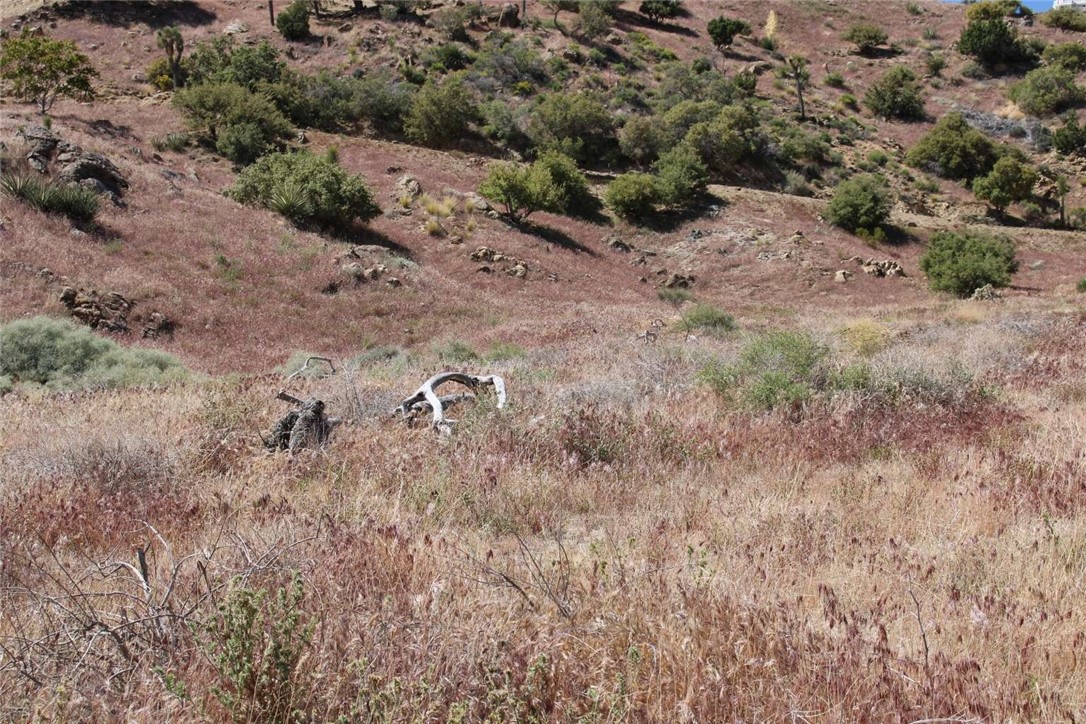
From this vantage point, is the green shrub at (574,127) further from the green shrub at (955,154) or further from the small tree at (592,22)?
the green shrub at (955,154)

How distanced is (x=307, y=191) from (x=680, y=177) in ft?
68.8

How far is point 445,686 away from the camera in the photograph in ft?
6.27

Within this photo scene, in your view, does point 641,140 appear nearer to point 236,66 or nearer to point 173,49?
point 236,66

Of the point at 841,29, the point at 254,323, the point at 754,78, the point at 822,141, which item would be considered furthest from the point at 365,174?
the point at 841,29

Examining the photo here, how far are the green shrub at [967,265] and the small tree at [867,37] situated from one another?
1852 inches

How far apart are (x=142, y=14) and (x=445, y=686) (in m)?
71.4

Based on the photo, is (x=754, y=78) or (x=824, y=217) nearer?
(x=824, y=217)

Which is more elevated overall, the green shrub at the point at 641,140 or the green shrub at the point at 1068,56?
the green shrub at the point at 1068,56

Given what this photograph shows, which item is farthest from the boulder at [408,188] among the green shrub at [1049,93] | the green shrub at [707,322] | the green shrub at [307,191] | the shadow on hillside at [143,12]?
the green shrub at [1049,93]

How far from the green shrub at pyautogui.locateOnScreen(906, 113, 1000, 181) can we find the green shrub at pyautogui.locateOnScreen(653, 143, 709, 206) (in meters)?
19.1

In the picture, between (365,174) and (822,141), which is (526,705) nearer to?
(365,174)

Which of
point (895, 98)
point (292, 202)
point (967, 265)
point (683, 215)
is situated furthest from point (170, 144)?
point (895, 98)

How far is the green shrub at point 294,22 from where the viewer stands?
55.2 meters

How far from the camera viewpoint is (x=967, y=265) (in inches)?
1014
